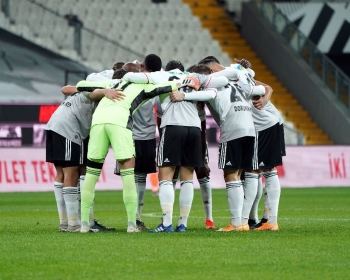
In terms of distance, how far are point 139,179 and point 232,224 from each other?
1492mm

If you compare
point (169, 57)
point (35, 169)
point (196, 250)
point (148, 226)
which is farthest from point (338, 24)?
point (196, 250)

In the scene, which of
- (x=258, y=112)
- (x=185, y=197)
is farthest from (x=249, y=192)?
(x=258, y=112)

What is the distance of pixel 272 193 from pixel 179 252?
9.75 feet

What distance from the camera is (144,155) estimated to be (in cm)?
1105

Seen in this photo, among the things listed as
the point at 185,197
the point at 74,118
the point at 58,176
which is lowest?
the point at 185,197

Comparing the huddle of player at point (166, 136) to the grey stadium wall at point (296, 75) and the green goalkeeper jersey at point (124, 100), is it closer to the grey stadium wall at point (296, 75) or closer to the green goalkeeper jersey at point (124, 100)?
the green goalkeeper jersey at point (124, 100)

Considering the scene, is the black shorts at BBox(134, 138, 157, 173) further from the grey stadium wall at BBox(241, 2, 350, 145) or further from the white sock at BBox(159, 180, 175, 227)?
the grey stadium wall at BBox(241, 2, 350, 145)

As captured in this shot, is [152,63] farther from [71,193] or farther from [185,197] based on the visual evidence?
[71,193]

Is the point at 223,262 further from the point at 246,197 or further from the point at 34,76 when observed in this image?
the point at 34,76

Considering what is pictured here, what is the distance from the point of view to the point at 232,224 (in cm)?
1035

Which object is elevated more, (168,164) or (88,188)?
(168,164)

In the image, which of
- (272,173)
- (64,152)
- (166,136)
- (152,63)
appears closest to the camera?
(166,136)

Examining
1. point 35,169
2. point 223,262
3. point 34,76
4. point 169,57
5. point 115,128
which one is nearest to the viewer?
A: point 223,262

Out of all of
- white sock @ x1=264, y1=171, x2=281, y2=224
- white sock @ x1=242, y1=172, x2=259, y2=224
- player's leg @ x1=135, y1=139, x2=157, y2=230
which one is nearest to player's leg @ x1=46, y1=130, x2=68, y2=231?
player's leg @ x1=135, y1=139, x2=157, y2=230
